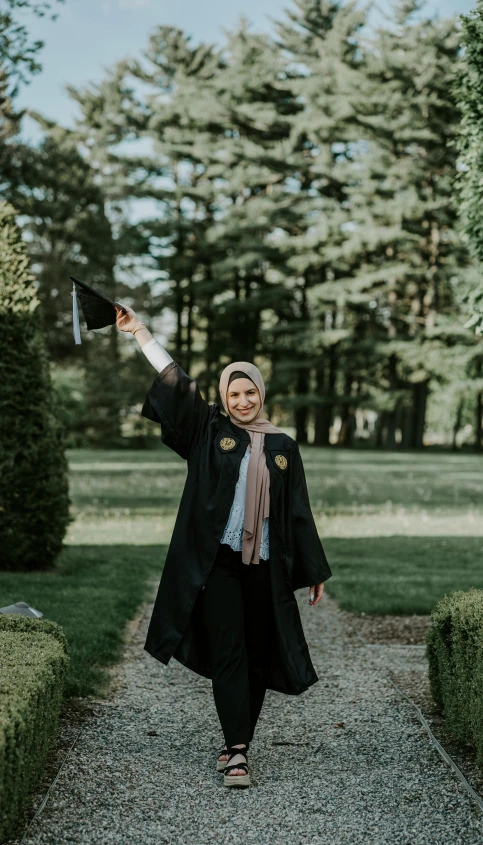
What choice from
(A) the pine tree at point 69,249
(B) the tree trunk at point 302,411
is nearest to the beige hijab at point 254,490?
(A) the pine tree at point 69,249

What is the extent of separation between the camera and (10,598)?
23.2ft

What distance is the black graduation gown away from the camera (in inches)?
161

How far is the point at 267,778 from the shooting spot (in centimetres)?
401

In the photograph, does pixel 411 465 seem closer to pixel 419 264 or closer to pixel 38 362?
pixel 419 264

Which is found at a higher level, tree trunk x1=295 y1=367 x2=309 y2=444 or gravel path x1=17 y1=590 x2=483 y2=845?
tree trunk x1=295 y1=367 x2=309 y2=444

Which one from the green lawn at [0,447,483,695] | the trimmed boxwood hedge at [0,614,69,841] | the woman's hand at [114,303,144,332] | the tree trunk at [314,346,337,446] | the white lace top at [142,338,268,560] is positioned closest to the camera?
the trimmed boxwood hedge at [0,614,69,841]

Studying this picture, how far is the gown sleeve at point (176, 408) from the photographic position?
13.6ft

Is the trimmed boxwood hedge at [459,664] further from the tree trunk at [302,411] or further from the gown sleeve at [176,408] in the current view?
the tree trunk at [302,411]

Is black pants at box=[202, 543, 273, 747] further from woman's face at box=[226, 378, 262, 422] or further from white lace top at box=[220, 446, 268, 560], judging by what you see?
woman's face at box=[226, 378, 262, 422]

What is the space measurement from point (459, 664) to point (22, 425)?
5362mm

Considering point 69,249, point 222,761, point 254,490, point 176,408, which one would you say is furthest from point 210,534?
point 69,249

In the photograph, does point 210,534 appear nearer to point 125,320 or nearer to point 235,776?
point 235,776

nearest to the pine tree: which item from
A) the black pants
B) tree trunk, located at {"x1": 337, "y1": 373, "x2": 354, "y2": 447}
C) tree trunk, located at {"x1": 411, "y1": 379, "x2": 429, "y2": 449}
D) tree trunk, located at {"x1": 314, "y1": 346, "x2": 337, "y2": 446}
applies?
tree trunk, located at {"x1": 314, "y1": 346, "x2": 337, "y2": 446}

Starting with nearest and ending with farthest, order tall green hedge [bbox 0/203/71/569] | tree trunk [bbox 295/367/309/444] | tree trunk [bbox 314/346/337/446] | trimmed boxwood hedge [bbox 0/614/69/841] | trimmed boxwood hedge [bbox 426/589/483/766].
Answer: trimmed boxwood hedge [bbox 0/614/69/841] < trimmed boxwood hedge [bbox 426/589/483/766] < tall green hedge [bbox 0/203/71/569] < tree trunk [bbox 314/346/337/446] < tree trunk [bbox 295/367/309/444]
